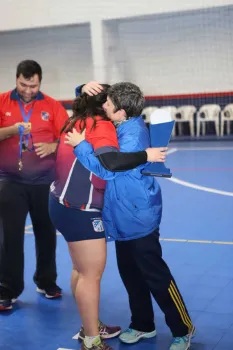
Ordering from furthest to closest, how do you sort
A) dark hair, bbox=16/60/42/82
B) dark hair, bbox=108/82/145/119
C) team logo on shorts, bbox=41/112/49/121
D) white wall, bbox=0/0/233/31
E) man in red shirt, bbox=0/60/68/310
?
white wall, bbox=0/0/233/31 < team logo on shorts, bbox=41/112/49/121 < man in red shirt, bbox=0/60/68/310 < dark hair, bbox=16/60/42/82 < dark hair, bbox=108/82/145/119

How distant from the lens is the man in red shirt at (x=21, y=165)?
4.83 metres

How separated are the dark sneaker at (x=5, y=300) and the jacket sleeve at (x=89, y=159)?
188 centimetres

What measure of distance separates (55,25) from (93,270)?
13969 millimetres

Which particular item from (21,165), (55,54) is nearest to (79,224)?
(21,165)

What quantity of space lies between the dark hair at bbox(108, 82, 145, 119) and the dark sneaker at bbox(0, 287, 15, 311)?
2126mm

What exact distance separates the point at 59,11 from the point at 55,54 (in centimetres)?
229

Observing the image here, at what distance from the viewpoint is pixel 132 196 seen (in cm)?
368

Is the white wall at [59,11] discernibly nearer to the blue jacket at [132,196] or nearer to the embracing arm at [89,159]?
the blue jacket at [132,196]

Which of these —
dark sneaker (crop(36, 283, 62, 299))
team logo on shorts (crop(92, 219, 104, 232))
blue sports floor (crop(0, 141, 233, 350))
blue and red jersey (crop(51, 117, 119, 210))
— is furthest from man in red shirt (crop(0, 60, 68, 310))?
team logo on shorts (crop(92, 219, 104, 232))

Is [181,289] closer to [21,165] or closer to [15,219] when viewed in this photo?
[15,219]

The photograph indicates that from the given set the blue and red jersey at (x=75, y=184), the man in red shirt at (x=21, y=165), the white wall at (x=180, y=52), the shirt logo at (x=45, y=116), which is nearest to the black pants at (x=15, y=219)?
the man in red shirt at (x=21, y=165)

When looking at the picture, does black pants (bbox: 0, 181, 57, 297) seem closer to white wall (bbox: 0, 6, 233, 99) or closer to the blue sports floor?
the blue sports floor

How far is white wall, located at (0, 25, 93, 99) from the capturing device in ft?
59.8

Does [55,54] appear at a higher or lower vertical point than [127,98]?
higher
